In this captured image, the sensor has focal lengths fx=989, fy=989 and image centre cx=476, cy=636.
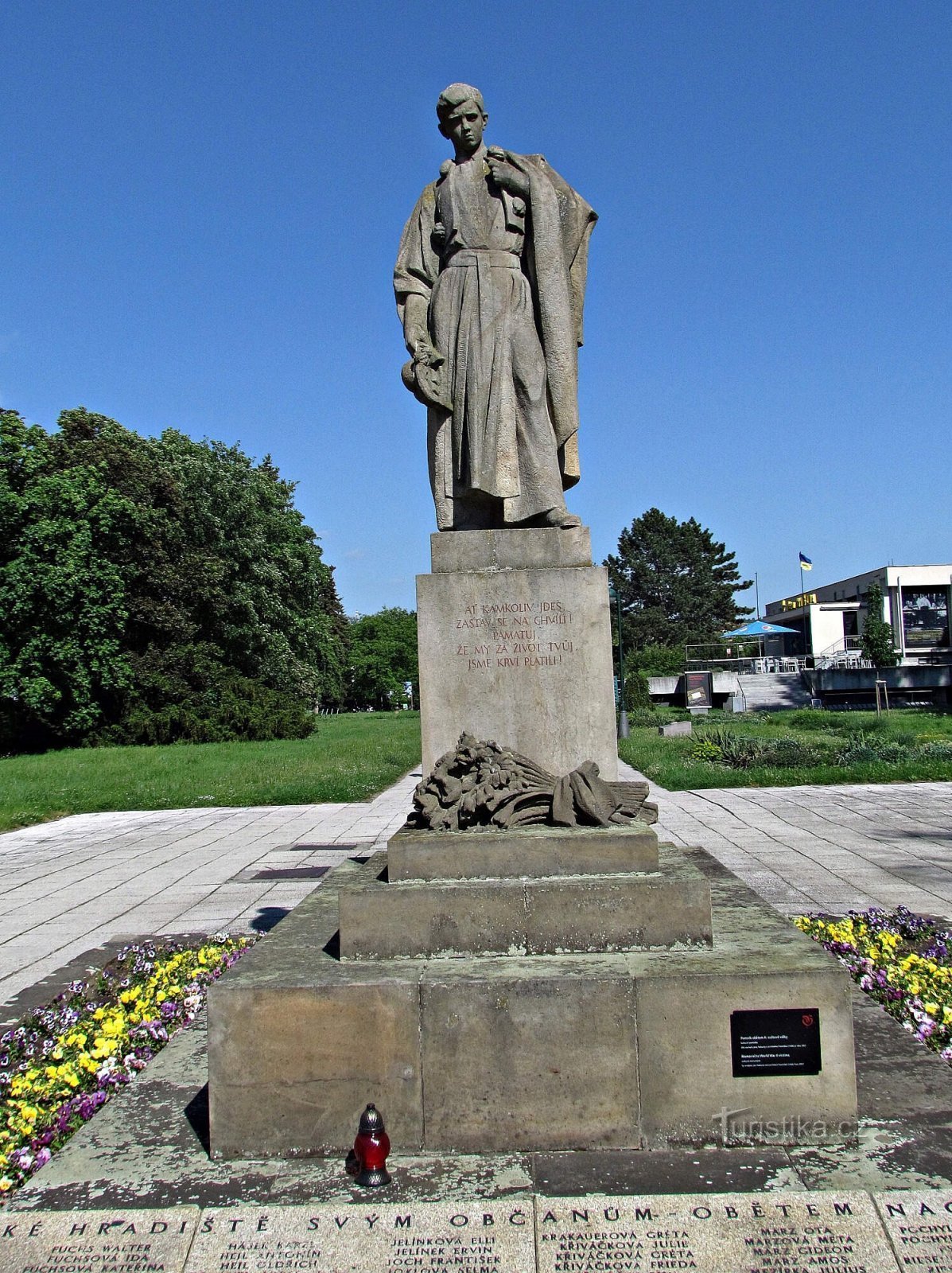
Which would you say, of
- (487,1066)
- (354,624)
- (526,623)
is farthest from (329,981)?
(354,624)

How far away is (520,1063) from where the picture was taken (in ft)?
10.1

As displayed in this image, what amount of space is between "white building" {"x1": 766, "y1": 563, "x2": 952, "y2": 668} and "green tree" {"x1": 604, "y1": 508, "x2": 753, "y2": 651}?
19.3ft

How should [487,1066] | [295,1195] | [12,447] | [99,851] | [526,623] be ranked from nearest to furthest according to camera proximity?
[295,1195], [487,1066], [526,623], [99,851], [12,447]

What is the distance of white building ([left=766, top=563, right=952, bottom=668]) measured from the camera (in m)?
59.0

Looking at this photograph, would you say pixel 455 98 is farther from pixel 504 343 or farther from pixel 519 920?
pixel 519 920

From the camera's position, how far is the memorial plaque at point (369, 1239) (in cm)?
248

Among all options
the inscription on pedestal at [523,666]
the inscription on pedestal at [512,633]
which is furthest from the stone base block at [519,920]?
the inscription on pedestal at [512,633]

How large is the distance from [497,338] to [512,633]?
1.49 m

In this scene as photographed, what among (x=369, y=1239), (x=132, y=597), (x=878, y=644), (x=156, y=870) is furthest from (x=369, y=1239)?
(x=878, y=644)

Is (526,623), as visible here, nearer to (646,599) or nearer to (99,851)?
(99,851)

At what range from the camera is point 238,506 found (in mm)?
A: 35156

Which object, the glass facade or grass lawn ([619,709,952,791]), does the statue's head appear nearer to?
grass lawn ([619,709,952,791])

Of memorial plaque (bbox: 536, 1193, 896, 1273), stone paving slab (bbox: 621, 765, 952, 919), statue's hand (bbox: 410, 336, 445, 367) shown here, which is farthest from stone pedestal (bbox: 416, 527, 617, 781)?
stone paving slab (bbox: 621, 765, 952, 919)

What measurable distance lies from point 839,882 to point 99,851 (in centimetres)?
751
